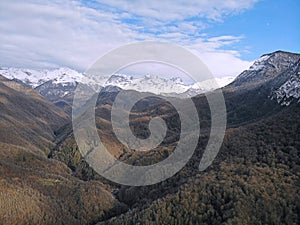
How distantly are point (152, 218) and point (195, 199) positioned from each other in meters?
16.0

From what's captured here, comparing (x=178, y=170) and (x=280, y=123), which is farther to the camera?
(x=178, y=170)

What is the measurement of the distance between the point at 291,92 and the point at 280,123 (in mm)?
47850

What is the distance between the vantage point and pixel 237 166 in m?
139

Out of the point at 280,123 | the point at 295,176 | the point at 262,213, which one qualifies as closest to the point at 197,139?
the point at 280,123

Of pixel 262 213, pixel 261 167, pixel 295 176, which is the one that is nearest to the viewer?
pixel 262 213

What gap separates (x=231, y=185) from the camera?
12250 cm

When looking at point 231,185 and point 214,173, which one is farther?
point 214,173

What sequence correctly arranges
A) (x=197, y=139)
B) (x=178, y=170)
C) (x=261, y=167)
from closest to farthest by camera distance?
(x=261, y=167)
(x=178, y=170)
(x=197, y=139)

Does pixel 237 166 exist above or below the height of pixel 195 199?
above

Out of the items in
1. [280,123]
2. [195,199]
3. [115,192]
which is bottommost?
[115,192]

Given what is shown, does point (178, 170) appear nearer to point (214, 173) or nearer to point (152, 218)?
point (214, 173)

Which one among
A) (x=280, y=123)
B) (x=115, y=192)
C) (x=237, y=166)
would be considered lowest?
(x=115, y=192)

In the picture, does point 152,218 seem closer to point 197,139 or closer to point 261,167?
point 261,167

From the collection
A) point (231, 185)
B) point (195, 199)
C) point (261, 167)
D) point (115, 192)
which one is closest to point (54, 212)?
point (115, 192)
